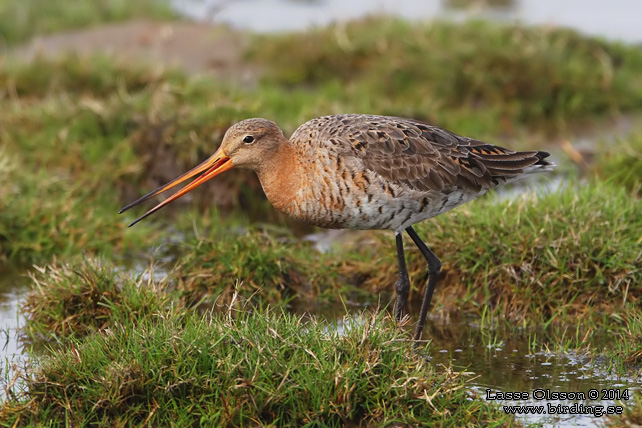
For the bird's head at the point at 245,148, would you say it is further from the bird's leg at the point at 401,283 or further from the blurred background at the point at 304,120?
the bird's leg at the point at 401,283

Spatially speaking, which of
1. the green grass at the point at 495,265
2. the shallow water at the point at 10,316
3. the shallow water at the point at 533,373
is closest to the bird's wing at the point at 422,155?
the green grass at the point at 495,265

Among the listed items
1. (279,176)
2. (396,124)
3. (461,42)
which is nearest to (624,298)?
(396,124)

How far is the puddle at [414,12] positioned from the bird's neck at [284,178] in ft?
23.7

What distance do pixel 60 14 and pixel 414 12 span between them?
523 centimetres

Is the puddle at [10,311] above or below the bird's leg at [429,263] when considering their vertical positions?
below

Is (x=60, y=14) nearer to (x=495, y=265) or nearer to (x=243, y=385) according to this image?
(x=495, y=265)

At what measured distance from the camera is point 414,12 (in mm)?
14367

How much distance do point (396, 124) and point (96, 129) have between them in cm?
425

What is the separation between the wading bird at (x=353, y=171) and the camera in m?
6.36

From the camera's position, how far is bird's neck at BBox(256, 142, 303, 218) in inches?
253

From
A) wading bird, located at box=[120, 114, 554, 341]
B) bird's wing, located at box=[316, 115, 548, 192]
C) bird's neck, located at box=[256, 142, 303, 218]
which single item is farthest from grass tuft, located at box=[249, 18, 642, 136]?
bird's neck, located at box=[256, 142, 303, 218]

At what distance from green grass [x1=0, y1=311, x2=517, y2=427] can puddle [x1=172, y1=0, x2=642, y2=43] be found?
27.6ft

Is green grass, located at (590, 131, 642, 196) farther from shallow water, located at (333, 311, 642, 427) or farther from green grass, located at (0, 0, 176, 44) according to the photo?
green grass, located at (0, 0, 176, 44)

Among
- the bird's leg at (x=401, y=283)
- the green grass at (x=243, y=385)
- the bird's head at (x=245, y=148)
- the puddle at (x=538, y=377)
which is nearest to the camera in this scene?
the green grass at (x=243, y=385)
